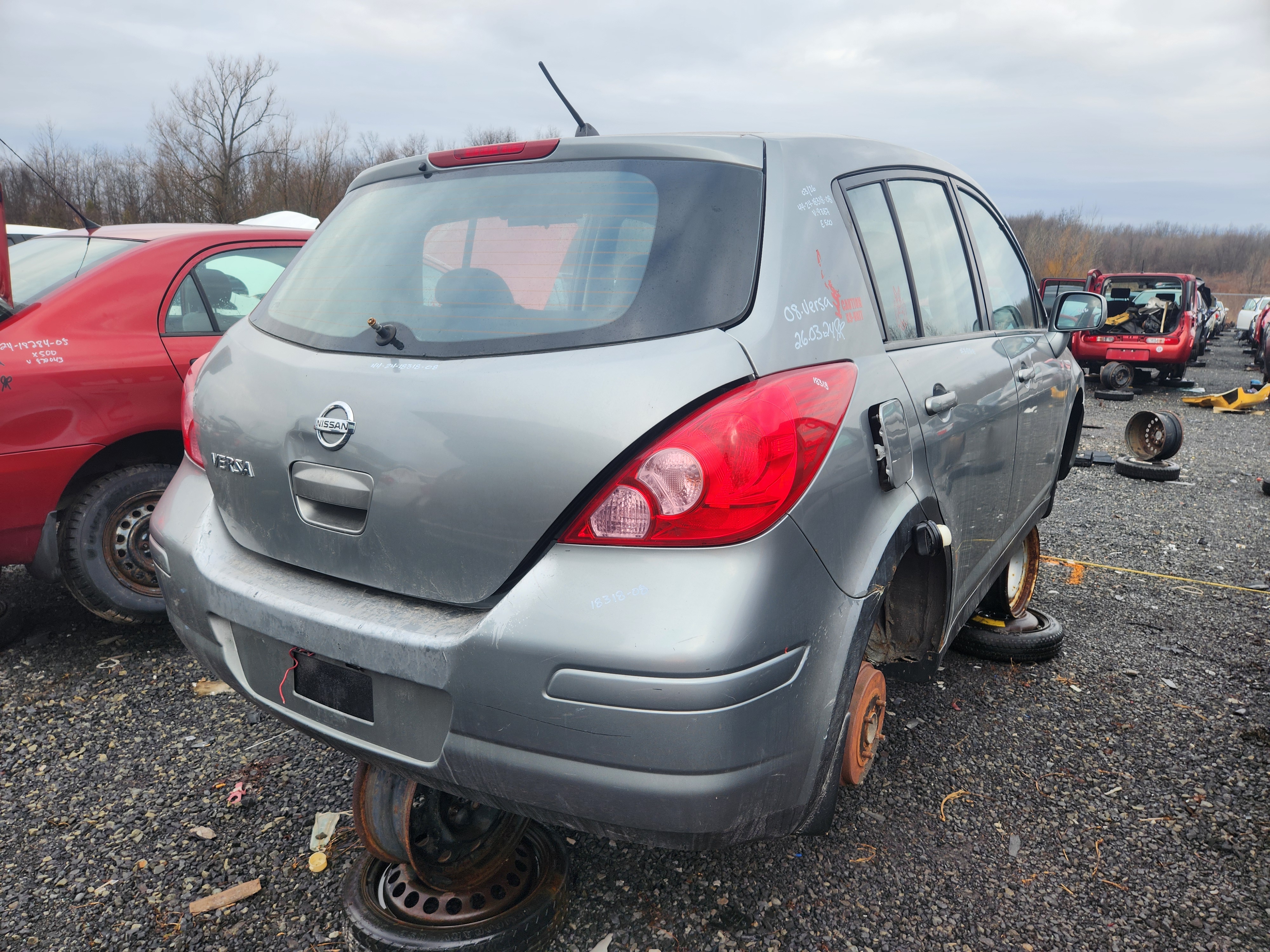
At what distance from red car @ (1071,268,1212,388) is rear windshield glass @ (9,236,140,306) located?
15902 mm

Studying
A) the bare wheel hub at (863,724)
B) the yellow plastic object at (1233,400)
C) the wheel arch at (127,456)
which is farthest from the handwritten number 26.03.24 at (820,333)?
the yellow plastic object at (1233,400)

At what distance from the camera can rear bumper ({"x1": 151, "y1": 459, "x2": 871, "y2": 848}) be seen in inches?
56.2

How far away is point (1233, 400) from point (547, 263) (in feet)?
49.5

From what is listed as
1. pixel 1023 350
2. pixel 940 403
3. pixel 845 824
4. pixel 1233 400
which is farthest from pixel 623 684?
pixel 1233 400

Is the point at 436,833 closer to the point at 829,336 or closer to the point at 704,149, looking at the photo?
the point at 829,336

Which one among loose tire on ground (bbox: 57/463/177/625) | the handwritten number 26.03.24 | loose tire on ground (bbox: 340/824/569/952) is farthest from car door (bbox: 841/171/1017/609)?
loose tire on ground (bbox: 57/463/177/625)

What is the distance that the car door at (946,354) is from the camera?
83.7 inches

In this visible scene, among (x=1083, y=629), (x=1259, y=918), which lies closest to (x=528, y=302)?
(x=1259, y=918)

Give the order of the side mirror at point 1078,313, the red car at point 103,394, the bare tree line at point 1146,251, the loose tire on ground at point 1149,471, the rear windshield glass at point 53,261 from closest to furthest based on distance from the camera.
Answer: the red car at point 103,394 < the rear windshield glass at point 53,261 < the side mirror at point 1078,313 < the loose tire on ground at point 1149,471 < the bare tree line at point 1146,251

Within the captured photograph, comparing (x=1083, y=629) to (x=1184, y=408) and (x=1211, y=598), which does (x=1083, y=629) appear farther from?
(x=1184, y=408)

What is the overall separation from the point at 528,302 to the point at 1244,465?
9.62 metres

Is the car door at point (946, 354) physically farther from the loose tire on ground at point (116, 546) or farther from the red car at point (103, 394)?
the loose tire on ground at point (116, 546)

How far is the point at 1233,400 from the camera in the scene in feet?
43.3

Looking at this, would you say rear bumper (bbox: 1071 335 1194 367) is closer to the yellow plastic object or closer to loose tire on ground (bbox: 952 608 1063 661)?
the yellow plastic object
